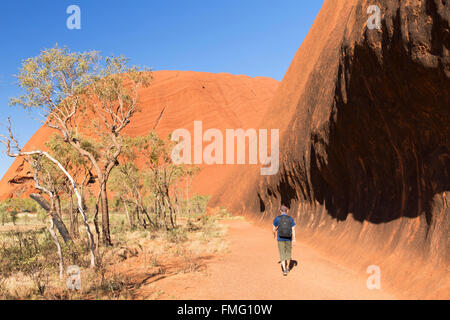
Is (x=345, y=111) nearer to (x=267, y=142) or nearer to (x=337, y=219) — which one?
(x=337, y=219)

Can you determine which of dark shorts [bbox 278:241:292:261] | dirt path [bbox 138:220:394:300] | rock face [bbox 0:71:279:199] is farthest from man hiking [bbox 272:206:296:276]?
rock face [bbox 0:71:279:199]

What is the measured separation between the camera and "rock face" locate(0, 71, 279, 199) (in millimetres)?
78625

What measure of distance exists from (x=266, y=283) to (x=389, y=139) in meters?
5.23

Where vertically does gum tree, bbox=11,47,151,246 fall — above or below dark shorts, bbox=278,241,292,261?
above

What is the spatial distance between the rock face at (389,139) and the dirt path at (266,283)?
3.24 ft

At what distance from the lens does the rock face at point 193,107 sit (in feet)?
258

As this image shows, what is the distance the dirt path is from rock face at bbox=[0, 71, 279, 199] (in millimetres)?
58168

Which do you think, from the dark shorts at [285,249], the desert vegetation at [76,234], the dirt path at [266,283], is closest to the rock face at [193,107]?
the desert vegetation at [76,234]

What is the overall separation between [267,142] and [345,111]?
2053 cm

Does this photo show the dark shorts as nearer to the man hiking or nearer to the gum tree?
the man hiking

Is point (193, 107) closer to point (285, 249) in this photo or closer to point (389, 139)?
point (389, 139)

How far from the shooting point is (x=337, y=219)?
11.5m

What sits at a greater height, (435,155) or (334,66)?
(334,66)
